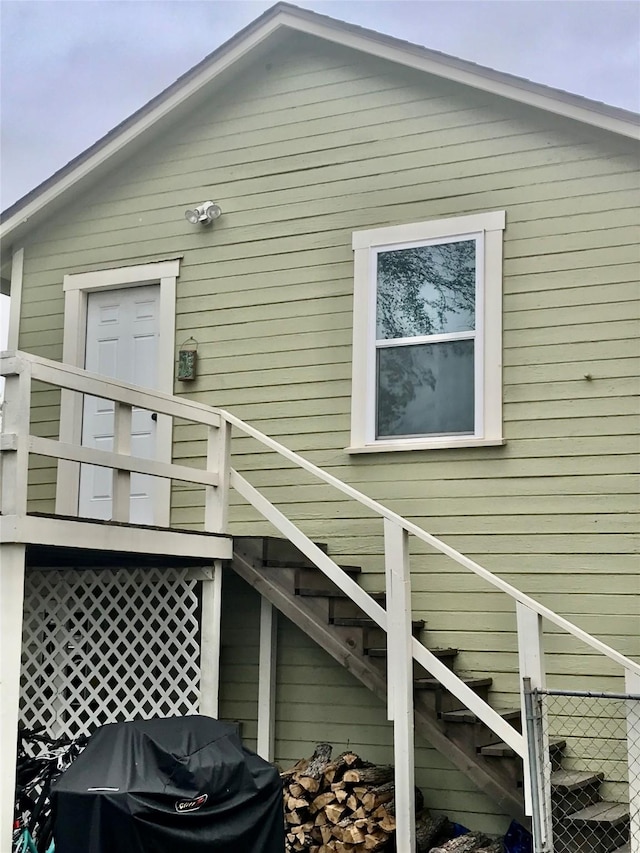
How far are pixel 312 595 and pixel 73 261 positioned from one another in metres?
3.96

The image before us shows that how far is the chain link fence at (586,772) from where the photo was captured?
15.9 feet

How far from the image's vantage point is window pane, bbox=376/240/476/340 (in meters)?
7.17

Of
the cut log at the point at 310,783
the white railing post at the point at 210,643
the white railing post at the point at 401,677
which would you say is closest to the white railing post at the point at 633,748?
the white railing post at the point at 401,677

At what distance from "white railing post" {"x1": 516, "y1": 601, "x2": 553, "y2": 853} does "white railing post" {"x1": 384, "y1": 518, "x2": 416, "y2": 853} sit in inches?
30.3

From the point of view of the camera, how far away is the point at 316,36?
25.8ft

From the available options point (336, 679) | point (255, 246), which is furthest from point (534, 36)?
point (336, 679)

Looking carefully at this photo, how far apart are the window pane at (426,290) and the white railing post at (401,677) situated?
184 cm

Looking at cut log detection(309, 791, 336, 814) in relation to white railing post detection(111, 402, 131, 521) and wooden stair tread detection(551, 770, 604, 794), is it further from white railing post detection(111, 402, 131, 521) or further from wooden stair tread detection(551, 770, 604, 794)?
white railing post detection(111, 402, 131, 521)

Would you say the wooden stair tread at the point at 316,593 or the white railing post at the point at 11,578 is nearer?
the white railing post at the point at 11,578

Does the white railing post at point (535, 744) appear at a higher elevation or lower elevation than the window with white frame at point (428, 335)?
lower

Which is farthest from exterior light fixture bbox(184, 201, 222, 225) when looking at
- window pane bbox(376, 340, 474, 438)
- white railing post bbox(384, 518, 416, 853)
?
white railing post bbox(384, 518, 416, 853)

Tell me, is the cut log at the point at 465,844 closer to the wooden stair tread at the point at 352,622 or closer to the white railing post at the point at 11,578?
the wooden stair tread at the point at 352,622

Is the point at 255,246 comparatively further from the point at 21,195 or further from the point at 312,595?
the point at 312,595

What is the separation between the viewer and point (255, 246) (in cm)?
802
